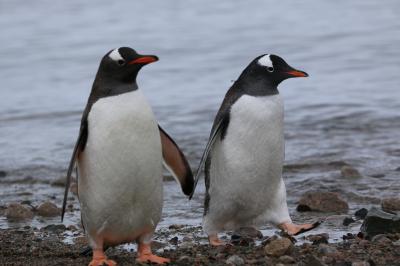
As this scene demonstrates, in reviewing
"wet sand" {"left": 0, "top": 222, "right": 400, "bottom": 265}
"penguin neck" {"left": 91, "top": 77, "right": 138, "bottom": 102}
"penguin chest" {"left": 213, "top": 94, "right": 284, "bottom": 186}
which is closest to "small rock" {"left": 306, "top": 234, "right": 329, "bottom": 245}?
"wet sand" {"left": 0, "top": 222, "right": 400, "bottom": 265}

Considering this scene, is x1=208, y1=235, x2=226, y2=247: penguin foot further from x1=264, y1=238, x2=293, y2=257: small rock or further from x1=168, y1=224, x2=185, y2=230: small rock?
x1=264, y1=238, x2=293, y2=257: small rock

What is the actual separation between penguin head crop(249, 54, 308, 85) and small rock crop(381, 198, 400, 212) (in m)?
1.39

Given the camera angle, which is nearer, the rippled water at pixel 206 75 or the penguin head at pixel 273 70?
the penguin head at pixel 273 70

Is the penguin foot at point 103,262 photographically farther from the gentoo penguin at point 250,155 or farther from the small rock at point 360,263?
the small rock at point 360,263

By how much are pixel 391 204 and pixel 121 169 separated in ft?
8.83

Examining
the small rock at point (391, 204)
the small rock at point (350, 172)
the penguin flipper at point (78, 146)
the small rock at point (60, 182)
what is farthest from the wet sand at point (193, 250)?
the small rock at point (350, 172)

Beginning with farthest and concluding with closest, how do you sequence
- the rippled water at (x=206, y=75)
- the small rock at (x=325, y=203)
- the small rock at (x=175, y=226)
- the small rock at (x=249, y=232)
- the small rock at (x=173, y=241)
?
the rippled water at (x=206, y=75), the small rock at (x=325, y=203), the small rock at (x=175, y=226), the small rock at (x=249, y=232), the small rock at (x=173, y=241)

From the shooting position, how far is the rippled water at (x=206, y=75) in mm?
10531

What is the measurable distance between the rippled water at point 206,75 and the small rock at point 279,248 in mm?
1939

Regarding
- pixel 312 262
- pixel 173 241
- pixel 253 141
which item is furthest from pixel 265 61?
pixel 312 262

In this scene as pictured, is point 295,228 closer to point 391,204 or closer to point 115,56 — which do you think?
point 391,204

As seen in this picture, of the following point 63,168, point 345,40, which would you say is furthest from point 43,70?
point 63,168

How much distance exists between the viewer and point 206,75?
1658 centimetres

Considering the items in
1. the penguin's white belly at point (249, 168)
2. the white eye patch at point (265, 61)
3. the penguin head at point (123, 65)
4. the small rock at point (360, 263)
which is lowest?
the small rock at point (360, 263)
